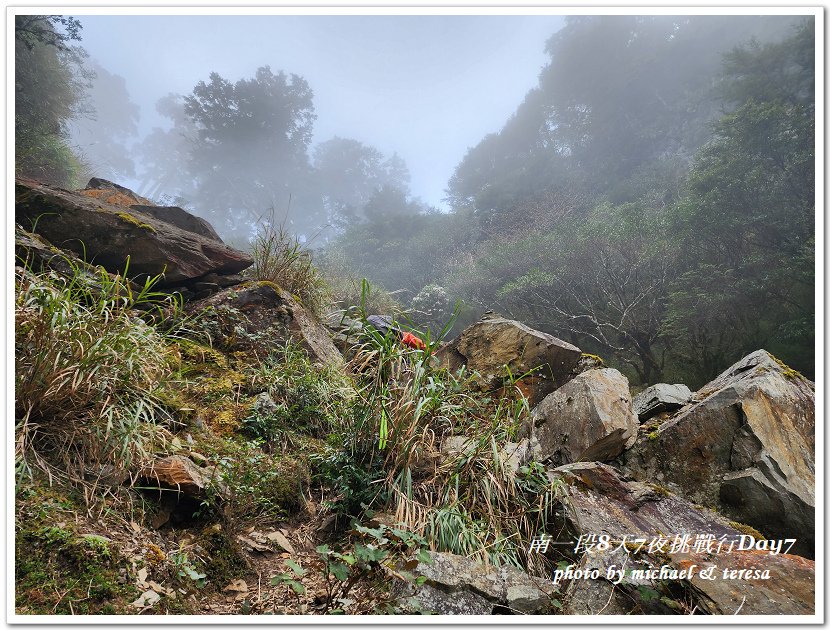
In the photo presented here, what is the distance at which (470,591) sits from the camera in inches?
56.3

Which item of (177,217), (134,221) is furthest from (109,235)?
(177,217)

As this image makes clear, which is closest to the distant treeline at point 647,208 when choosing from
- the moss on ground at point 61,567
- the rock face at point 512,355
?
the rock face at point 512,355

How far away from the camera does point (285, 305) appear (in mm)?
3855

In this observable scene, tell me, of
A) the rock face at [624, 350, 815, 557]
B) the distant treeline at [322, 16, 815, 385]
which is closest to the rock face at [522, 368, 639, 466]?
the rock face at [624, 350, 815, 557]

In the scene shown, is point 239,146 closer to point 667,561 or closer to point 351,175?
point 351,175

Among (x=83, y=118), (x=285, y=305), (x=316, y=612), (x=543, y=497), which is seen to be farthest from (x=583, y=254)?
(x=83, y=118)

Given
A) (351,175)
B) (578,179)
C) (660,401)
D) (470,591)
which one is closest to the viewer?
(470,591)

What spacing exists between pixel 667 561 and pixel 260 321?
3.35m

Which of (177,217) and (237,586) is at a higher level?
(177,217)

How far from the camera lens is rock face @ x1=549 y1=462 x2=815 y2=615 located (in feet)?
4.66

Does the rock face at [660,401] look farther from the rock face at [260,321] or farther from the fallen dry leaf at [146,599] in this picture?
the fallen dry leaf at [146,599]

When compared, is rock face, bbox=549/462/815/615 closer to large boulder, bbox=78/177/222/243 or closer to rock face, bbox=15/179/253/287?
rock face, bbox=15/179/253/287

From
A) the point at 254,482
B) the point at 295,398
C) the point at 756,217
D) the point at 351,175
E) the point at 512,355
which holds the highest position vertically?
the point at 351,175

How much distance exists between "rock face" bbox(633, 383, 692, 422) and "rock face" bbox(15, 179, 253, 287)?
3951 millimetres
